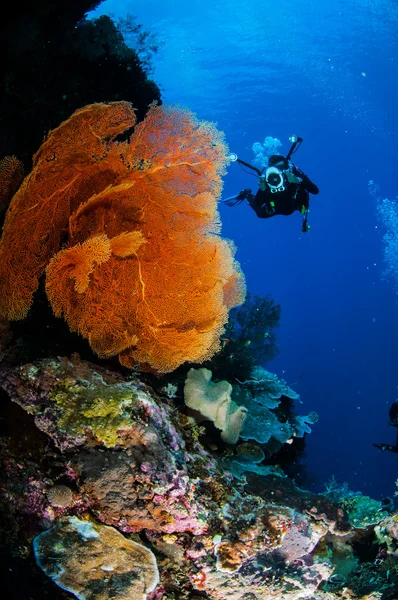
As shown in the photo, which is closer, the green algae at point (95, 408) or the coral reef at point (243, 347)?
the green algae at point (95, 408)

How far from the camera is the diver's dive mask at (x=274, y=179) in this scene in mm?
7754

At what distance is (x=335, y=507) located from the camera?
480cm

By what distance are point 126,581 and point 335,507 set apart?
9.96 ft

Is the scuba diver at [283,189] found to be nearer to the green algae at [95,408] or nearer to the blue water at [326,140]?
the green algae at [95,408]

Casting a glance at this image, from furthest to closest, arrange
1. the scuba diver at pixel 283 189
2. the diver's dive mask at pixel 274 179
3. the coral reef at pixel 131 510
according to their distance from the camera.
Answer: the scuba diver at pixel 283 189, the diver's dive mask at pixel 274 179, the coral reef at pixel 131 510

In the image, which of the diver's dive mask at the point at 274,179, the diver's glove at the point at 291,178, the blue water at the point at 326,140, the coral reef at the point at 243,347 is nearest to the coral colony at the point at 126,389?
the coral reef at the point at 243,347

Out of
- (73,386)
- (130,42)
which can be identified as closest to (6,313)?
(73,386)

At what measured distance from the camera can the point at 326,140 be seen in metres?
52.6

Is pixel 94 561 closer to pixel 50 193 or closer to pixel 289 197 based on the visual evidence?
pixel 50 193

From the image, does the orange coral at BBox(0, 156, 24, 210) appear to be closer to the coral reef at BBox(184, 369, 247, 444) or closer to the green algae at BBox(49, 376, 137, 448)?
the green algae at BBox(49, 376, 137, 448)

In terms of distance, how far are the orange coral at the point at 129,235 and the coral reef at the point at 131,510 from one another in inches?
25.6

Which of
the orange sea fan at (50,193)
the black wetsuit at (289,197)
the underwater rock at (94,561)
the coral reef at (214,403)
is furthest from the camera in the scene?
the black wetsuit at (289,197)

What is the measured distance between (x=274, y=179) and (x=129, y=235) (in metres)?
5.08

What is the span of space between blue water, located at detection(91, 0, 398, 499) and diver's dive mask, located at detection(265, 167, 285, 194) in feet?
37.5
